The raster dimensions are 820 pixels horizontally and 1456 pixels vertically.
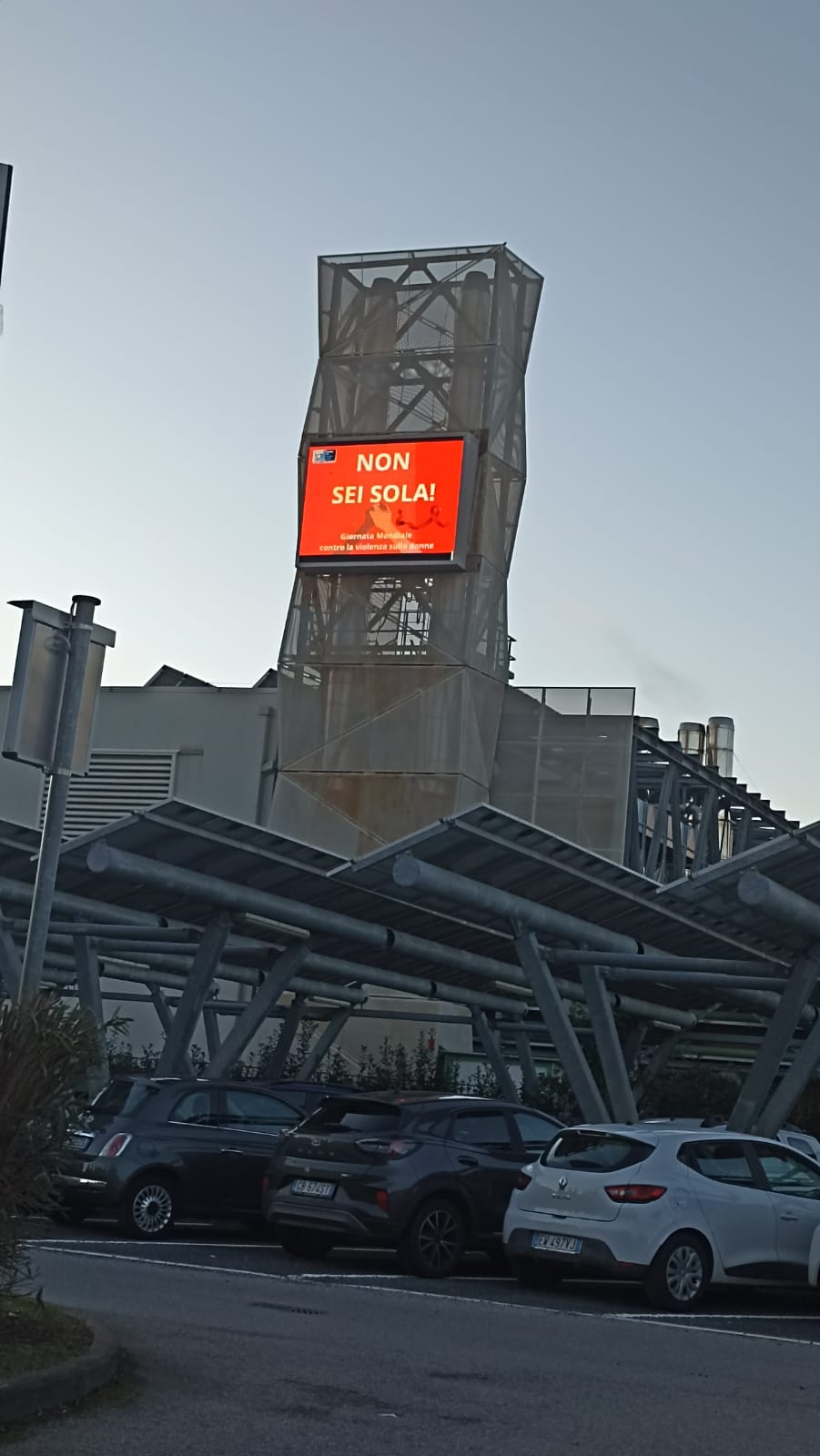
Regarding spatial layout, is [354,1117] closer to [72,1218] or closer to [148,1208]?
[148,1208]

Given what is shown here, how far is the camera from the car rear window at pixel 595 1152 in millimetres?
14258

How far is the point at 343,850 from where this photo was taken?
45469 millimetres

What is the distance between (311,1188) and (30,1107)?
710 centimetres

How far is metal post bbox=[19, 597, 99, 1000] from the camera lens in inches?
460

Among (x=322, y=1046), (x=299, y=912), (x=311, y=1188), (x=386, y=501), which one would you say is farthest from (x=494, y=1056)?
(x=311, y=1188)

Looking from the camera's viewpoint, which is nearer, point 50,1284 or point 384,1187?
Answer: point 50,1284

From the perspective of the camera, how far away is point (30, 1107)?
28.7 feet

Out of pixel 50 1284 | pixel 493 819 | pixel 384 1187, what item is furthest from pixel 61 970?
pixel 50 1284

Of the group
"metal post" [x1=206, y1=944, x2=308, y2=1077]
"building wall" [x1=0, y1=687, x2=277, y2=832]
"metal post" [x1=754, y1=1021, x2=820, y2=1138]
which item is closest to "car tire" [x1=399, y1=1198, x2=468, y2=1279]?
"metal post" [x1=754, y1=1021, x2=820, y2=1138]

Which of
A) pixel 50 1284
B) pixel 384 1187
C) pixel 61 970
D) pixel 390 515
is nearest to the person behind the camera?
pixel 50 1284

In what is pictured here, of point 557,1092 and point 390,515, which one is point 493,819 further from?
point 390,515

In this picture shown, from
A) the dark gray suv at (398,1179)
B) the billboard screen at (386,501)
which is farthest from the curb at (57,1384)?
the billboard screen at (386,501)

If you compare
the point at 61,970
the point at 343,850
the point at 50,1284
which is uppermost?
the point at 343,850

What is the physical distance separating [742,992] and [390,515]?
18.9 meters
